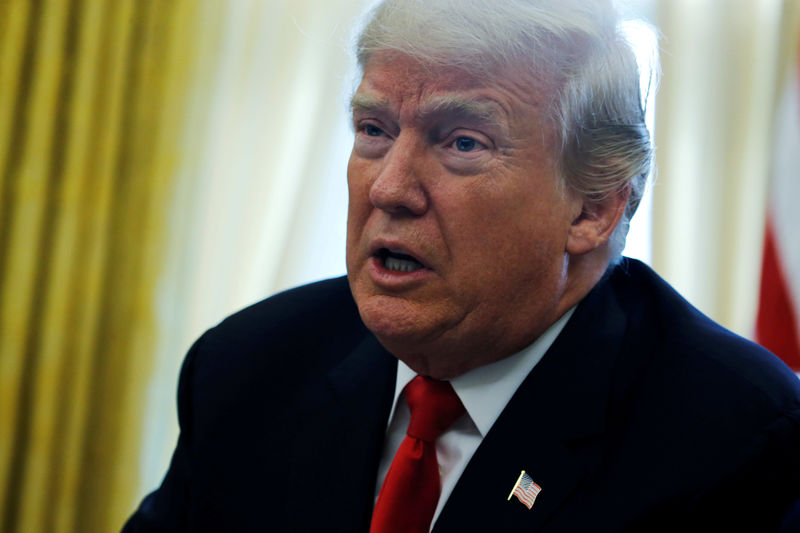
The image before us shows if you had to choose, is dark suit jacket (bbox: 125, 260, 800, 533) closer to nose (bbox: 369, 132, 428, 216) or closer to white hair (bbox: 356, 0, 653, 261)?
white hair (bbox: 356, 0, 653, 261)

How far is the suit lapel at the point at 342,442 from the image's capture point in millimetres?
1285

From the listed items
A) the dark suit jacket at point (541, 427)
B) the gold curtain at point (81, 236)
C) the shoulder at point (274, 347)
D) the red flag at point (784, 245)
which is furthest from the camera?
the gold curtain at point (81, 236)

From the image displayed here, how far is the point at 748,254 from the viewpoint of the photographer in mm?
2084

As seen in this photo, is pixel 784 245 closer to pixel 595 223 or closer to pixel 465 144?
pixel 595 223

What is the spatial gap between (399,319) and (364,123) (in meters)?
0.34

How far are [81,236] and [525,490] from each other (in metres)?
1.73

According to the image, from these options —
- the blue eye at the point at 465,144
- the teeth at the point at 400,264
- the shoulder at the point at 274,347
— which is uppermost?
the blue eye at the point at 465,144

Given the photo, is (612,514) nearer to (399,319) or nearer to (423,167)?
(399,319)

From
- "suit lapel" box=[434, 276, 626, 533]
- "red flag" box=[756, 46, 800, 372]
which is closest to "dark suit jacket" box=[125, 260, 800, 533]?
"suit lapel" box=[434, 276, 626, 533]

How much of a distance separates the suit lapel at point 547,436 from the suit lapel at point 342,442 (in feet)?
0.62

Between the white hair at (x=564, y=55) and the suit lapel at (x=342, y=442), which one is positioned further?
the suit lapel at (x=342, y=442)

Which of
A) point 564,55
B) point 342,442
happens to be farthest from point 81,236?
point 564,55

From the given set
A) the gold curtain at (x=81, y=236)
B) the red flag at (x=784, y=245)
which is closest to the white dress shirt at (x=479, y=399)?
the red flag at (x=784, y=245)

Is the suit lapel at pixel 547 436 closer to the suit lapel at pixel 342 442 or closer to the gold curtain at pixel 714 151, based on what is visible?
the suit lapel at pixel 342 442
